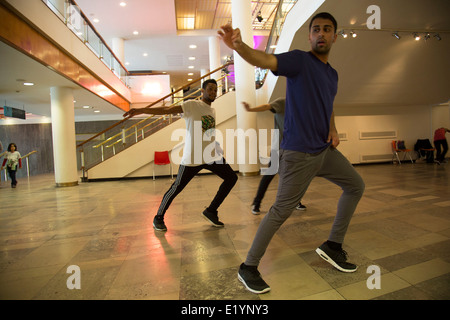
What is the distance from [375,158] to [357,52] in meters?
5.58

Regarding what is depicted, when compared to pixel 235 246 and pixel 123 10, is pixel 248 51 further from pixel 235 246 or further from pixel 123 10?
pixel 123 10

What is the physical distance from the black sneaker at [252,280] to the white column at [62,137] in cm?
845

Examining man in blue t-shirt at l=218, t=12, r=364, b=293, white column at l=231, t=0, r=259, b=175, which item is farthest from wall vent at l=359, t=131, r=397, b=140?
man in blue t-shirt at l=218, t=12, r=364, b=293

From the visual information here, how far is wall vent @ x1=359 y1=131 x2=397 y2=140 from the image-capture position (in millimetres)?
10758

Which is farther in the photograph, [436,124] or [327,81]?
[436,124]

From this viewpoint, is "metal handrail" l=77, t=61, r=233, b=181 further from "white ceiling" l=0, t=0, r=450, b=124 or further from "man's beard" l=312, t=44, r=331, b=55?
"man's beard" l=312, t=44, r=331, b=55

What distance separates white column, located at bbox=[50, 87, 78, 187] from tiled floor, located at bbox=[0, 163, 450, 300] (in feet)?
14.1

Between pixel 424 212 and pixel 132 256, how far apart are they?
12.1 feet

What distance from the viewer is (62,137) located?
27.5 ft

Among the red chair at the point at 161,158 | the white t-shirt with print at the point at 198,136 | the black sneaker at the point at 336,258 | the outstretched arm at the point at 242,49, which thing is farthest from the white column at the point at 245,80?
the outstretched arm at the point at 242,49

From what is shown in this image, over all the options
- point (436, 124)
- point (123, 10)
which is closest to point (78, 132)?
point (123, 10)

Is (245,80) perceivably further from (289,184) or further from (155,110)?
(289,184)

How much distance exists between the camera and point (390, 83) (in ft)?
29.3

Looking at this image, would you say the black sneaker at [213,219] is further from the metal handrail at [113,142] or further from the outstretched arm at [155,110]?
the metal handrail at [113,142]
